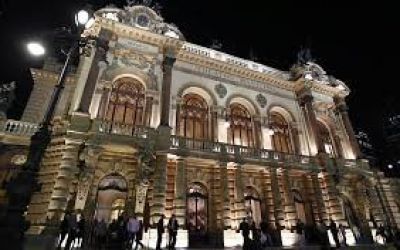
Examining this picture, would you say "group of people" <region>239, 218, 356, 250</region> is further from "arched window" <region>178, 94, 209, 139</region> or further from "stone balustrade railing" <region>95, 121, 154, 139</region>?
"stone balustrade railing" <region>95, 121, 154, 139</region>

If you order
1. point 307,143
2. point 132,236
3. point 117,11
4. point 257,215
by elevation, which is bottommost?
point 132,236

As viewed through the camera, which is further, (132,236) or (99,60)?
(99,60)

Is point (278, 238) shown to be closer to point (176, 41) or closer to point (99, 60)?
point (176, 41)

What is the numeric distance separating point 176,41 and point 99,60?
210 inches

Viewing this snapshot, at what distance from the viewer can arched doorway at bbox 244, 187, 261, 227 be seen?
56.9ft

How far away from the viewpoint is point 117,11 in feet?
59.1

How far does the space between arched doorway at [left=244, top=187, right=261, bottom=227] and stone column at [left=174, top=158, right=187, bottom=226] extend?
4.61 meters

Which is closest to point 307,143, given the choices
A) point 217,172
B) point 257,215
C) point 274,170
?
point 274,170

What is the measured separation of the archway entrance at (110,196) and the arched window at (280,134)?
1185cm

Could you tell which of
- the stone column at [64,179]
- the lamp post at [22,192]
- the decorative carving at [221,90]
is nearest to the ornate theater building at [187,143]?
the stone column at [64,179]

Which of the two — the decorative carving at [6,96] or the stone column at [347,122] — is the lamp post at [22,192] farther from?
the stone column at [347,122]

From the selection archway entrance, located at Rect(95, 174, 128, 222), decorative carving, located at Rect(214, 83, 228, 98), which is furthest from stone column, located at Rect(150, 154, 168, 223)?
decorative carving, located at Rect(214, 83, 228, 98)

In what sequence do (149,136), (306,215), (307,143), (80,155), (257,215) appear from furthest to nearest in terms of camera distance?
(307,143)
(306,215)
(257,215)
(149,136)
(80,155)

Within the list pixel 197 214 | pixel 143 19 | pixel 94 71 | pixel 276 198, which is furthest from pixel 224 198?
pixel 143 19
